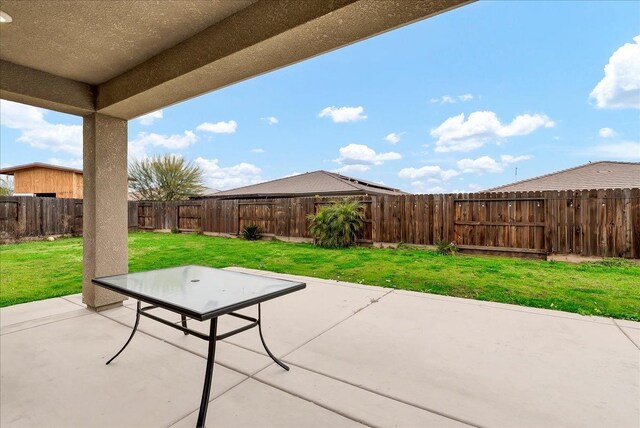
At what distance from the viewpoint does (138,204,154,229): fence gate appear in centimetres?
1456

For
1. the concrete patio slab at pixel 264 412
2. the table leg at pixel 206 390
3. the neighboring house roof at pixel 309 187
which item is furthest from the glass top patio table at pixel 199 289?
the neighboring house roof at pixel 309 187

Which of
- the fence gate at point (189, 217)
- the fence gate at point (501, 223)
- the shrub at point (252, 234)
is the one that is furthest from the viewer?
the fence gate at point (189, 217)

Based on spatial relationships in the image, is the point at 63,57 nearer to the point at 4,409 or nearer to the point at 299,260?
the point at 4,409

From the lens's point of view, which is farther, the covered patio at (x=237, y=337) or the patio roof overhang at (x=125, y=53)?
the patio roof overhang at (x=125, y=53)

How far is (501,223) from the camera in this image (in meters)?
7.15

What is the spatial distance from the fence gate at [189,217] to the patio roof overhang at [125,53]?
10054mm

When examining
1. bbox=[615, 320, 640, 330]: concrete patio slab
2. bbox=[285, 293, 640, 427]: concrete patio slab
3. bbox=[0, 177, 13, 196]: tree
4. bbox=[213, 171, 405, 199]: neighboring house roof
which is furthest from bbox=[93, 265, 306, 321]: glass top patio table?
bbox=[0, 177, 13, 196]: tree

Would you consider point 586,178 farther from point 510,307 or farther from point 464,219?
point 510,307

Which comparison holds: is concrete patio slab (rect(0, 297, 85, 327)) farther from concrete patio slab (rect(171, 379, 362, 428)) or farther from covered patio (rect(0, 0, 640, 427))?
concrete patio slab (rect(171, 379, 362, 428))

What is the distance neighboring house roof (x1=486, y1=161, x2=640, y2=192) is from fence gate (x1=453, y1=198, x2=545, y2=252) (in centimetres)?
352

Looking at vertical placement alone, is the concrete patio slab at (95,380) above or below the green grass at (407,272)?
below

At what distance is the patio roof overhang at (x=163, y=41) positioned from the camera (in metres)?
1.73

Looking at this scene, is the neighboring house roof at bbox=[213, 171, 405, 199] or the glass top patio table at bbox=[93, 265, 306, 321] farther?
the neighboring house roof at bbox=[213, 171, 405, 199]

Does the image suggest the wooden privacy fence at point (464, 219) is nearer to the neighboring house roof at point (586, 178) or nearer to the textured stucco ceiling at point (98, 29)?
the neighboring house roof at point (586, 178)
